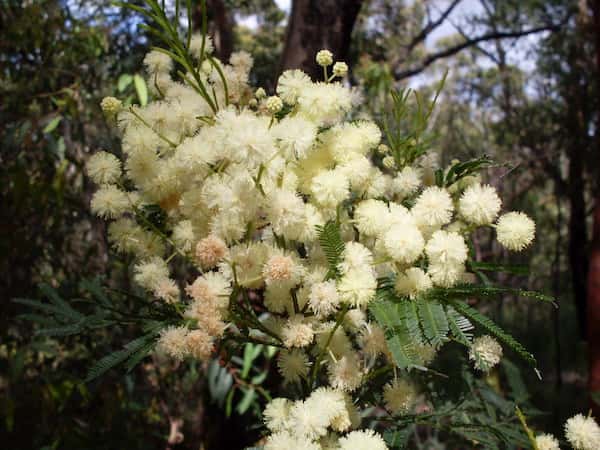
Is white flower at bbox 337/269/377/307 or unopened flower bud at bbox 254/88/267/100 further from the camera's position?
unopened flower bud at bbox 254/88/267/100

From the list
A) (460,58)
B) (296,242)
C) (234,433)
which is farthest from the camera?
(460,58)

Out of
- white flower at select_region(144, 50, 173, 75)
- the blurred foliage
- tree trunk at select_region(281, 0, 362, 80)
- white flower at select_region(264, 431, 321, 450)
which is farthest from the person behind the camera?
the blurred foliage

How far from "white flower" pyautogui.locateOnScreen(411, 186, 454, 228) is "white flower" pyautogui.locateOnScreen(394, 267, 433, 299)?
5cm

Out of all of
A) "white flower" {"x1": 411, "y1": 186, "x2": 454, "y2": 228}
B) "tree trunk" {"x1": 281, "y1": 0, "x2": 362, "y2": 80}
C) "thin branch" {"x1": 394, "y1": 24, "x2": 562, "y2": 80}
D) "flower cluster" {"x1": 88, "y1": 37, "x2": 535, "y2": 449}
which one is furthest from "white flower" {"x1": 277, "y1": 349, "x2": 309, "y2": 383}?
"thin branch" {"x1": 394, "y1": 24, "x2": 562, "y2": 80}

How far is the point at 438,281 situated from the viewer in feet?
1.86

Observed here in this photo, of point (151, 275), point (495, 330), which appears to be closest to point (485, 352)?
point (495, 330)

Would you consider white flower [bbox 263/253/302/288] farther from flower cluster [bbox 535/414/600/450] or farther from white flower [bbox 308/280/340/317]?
flower cluster [bbox 535/414/600/450]

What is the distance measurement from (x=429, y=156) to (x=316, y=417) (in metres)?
0.39

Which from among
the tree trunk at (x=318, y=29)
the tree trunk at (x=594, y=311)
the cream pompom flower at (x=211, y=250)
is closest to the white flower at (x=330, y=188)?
the cream pompom flower at (x=211, y=250)

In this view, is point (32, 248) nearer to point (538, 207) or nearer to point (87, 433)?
point (87, 433)

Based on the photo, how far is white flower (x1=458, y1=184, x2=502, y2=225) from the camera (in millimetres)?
595

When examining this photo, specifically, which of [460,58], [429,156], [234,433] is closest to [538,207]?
[460,58]

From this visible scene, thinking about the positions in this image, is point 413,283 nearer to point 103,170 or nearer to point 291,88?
point 291,88

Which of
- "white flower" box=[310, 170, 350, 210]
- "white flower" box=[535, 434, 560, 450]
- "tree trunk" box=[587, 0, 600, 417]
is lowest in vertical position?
"tree trunk" box=[587, 0, 600, 417]
